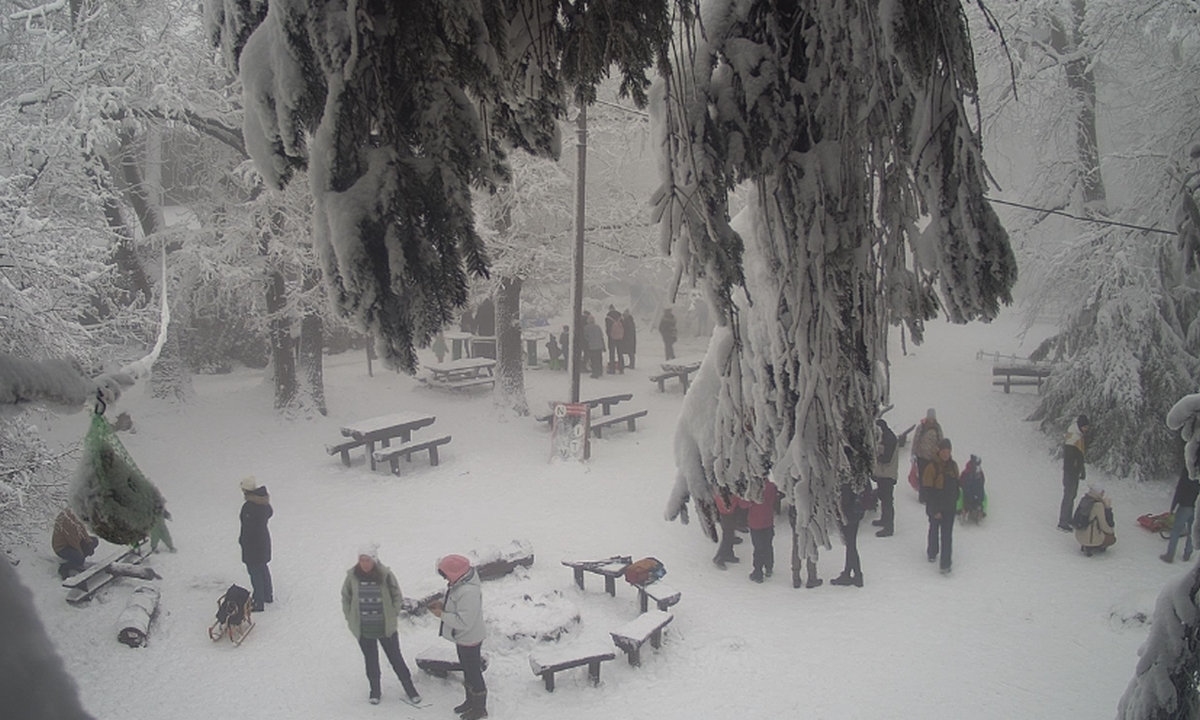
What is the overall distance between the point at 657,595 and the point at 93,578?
6.25 meters

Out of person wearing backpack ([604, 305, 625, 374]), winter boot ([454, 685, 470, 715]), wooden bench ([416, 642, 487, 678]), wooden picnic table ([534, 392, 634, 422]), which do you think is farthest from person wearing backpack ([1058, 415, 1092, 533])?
person wearing backpack ([604, 305, 625, 374])

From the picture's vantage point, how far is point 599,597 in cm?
925

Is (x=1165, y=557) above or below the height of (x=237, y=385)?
below

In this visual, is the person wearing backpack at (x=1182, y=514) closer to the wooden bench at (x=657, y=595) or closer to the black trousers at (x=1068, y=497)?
the black trousers at (x=1068, y=497)

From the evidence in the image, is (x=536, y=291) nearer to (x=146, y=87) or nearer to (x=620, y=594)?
(x=146, y=87)

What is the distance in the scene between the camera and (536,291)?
21312mm

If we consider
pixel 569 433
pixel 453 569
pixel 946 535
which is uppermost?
pixel 569 433

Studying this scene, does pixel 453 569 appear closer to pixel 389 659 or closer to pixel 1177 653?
pixel 389 659

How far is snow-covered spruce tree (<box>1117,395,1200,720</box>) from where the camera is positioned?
3980 millimetres

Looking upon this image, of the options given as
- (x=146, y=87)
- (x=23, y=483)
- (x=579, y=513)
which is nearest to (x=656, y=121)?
(x=23, y=483)

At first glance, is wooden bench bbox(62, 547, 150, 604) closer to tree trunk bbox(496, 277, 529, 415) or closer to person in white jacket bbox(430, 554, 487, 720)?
person in white jacket bbox(430, 554, 487, 720)

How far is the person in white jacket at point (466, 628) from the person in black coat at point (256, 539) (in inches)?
103

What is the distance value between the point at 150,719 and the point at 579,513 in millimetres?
6059

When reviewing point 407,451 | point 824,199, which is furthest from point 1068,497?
point 824,199
